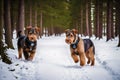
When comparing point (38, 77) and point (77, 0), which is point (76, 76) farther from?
point (77, 0)

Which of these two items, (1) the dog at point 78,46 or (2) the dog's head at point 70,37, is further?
(1) the dog at point 78,46

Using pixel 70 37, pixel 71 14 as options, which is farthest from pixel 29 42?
pixel 71 14

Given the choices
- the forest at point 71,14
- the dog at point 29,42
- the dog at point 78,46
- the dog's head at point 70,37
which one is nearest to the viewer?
the dog's head at point 70,37

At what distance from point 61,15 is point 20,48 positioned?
4085 cm

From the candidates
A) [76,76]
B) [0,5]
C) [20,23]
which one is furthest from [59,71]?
[20,23]

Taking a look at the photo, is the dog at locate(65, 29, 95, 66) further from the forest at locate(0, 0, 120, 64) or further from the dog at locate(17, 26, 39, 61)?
the forest at locate(0, 0, 120, 64)

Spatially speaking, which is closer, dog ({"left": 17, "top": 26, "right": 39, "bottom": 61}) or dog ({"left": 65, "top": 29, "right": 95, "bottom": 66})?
dog ({"left": 65, "top": 29, "right": 95, "bottom": 66})

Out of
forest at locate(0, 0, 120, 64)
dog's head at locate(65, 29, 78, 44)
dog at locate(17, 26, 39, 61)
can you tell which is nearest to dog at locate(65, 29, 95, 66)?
dog's head at locate(65, 29, 78, 44)

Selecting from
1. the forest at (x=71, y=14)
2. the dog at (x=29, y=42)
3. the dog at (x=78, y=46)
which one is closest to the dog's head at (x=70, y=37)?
the dog at (x=78, y=46)

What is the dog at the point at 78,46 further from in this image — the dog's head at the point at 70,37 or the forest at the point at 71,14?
the forest at the point at 71,14

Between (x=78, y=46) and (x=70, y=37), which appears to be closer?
(x=70, y=37)

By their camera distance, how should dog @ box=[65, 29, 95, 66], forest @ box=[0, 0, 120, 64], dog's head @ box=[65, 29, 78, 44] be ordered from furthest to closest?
1. forest @ box=[0, 0, 120, 64]
2. dog @ box=[65, 29, 95, 66]
3. dog's head @ box=[65, 29, 78, 44]

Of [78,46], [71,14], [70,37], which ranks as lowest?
[78,46]

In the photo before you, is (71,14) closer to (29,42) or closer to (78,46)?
(29,42)
